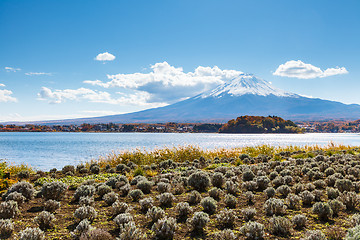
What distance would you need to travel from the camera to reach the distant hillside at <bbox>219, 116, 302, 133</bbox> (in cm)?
11649

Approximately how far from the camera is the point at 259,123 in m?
117

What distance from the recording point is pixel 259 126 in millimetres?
115438

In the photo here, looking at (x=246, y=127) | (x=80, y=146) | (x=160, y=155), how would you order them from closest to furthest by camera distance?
(x=160, y=155) → (x=80, y=146) → (x=246, y=127)

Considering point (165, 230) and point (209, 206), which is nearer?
point (165, 230)

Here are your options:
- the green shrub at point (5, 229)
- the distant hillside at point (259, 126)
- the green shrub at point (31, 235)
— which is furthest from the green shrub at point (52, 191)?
the distant hillside at point (259, 126)

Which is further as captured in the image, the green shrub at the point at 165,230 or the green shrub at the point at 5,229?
the green shrub at the point at 5,229

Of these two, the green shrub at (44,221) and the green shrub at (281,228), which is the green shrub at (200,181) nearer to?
the green shrub at (281,228)

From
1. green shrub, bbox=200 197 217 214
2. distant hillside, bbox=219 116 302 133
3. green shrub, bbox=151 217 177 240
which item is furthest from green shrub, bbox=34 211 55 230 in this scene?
distant hillside, bbox=219 116 302 133

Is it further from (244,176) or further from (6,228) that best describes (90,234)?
(244,176)

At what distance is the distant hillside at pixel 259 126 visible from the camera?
116494 mm

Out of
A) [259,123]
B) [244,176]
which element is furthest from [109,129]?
[244,176]

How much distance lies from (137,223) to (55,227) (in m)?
1.80

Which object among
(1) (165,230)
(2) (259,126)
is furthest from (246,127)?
(1) (165,230)

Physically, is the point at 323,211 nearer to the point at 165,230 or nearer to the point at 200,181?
the point at 165,230
